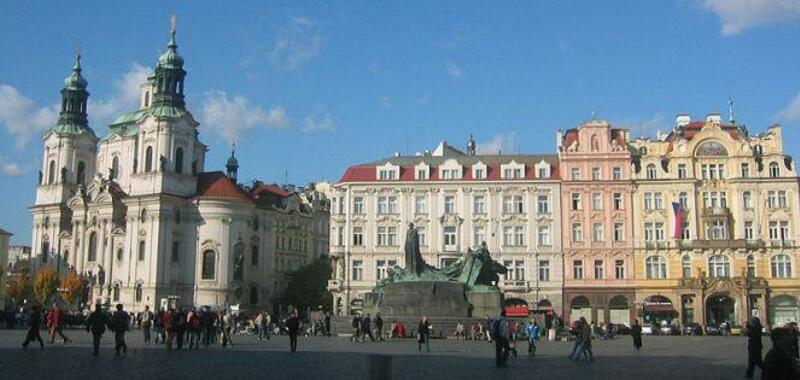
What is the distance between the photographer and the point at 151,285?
81.9 metres

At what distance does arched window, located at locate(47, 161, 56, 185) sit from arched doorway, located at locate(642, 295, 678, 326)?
214ft

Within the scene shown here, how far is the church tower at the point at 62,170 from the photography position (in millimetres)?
94750

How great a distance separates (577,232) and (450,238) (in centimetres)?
1024

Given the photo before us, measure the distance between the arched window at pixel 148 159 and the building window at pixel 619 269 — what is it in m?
45.8

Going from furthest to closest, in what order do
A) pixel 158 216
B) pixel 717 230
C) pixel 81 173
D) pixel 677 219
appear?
1. pixel 81 173
2. pixel 158 216
3. pixel 717 230
4. pixel 677 219

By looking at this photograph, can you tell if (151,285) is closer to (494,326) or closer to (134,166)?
(134,166)

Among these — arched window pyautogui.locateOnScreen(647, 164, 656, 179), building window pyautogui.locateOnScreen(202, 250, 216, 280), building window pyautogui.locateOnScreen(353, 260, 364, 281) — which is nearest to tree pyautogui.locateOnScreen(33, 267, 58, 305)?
building window pyautogui.locateOnScreen(202, 250, 216, 280)

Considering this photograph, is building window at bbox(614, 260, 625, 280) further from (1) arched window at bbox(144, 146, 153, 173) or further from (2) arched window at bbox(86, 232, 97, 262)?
(2) arched window at bbox(86, 232, 97, 262)

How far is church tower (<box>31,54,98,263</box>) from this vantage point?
94.8 m

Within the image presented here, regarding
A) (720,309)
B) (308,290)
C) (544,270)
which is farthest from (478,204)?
(308,290)

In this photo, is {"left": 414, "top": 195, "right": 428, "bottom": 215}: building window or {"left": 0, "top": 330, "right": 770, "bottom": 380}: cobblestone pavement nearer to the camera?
{"left": 0, "top": 330, "right": 770, "bottom": 380}: cobblestone pavement

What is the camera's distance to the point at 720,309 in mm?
67375

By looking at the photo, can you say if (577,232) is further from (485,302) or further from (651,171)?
(485,302)

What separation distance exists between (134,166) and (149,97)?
14.0 metres
